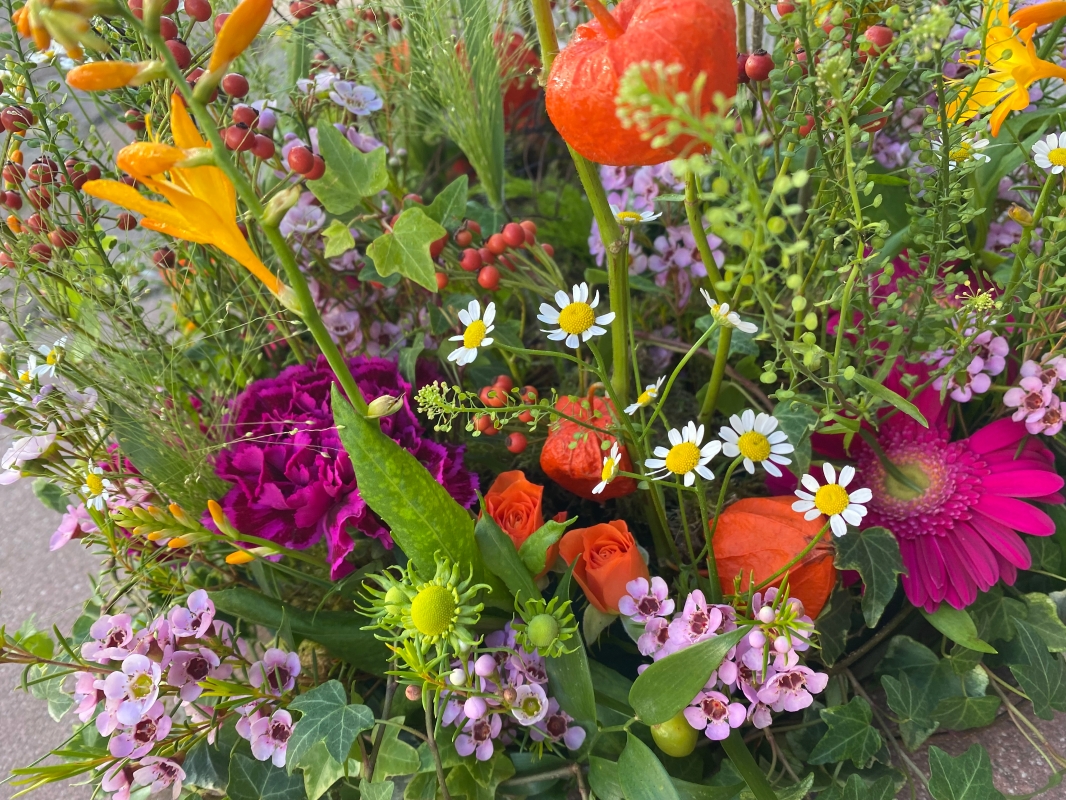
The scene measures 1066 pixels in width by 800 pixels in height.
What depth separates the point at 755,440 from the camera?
37cm

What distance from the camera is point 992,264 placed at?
51 centimetres

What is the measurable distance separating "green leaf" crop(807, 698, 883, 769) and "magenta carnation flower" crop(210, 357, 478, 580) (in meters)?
0.22

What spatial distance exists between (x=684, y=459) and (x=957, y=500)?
0.62 feet

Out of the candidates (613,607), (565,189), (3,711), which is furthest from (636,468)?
(3,711)

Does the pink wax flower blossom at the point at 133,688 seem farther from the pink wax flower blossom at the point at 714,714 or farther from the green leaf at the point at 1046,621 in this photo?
the green leaf at the point at 1046,621

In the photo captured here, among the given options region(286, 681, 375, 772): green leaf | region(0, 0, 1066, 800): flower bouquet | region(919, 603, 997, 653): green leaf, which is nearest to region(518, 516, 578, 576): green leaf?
region(0, 0, 1066, 800): flower bouquet

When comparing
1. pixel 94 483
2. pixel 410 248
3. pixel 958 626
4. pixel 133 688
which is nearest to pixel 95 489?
pixel 94 483

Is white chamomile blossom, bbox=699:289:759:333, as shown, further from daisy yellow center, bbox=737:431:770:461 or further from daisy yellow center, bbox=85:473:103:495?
daisy yellow center, bbox=85:473:103:495

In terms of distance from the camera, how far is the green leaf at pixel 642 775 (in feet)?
1.10

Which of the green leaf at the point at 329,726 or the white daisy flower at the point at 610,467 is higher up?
the white daisy flower at the point at 610,467

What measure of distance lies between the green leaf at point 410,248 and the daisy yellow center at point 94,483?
0.20 metres

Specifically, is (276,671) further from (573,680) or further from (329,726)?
(573,680)

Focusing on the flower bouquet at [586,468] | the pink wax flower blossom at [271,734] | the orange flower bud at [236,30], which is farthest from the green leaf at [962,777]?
the orange flower bud at [236,30]

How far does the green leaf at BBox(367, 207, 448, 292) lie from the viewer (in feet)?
1.43
